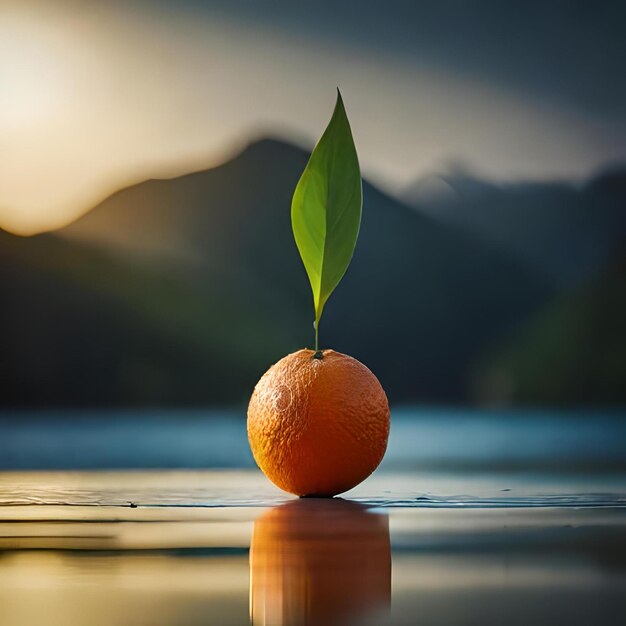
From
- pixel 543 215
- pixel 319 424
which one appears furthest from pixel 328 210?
pixel 543 215

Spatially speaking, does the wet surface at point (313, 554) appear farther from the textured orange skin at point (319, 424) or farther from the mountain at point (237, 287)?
the mountain at point (237, 287)

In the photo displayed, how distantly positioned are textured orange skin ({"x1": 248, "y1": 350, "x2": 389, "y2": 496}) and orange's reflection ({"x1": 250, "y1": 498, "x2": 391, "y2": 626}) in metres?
0.06

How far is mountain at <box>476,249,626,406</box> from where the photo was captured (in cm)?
205

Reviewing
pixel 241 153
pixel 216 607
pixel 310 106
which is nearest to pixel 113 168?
pixel 241 153

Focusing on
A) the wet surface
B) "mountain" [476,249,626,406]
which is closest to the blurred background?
"mountain" [476,249,626,406]

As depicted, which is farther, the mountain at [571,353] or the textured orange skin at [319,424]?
the mountain at [571,353]

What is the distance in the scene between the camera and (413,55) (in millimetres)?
2080

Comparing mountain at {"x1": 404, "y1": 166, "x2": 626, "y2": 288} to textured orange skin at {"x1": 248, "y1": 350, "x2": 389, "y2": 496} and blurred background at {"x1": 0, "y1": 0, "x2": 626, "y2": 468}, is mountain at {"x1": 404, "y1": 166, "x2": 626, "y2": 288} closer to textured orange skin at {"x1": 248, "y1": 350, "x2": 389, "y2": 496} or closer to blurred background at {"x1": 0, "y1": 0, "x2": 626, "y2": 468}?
blurred background at {"x1": 0, "y1": 0, "x2": 626, "y2": 468}

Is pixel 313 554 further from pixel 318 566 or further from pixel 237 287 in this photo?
pixel 237 287

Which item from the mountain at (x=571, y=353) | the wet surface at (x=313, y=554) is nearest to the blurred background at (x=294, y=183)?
the mountain at (x=571, y=353)

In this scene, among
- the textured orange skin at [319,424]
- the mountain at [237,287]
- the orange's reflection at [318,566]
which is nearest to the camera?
the orange's reflection at [318,566]

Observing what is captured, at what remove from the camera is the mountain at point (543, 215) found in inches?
83.4

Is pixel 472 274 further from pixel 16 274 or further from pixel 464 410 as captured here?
pixel 16 274

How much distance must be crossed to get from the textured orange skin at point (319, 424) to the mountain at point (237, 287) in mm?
1202
